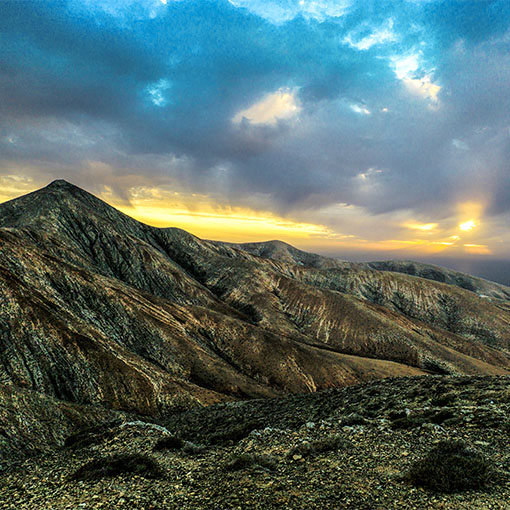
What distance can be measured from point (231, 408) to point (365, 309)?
87.2 meters

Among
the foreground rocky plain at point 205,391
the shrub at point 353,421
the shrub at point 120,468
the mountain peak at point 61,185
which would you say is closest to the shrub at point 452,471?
the foreground rocky plain at point 205,391

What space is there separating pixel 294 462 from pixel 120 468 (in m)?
7.87

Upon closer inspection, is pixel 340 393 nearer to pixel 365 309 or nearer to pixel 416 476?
pixel 416 476

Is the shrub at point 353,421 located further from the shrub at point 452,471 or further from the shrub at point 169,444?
the shrub at point 169,444

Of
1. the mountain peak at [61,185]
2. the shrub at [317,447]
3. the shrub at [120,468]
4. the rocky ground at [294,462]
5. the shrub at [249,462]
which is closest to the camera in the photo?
the rocky ground at [294,462]

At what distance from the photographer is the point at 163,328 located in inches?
2362

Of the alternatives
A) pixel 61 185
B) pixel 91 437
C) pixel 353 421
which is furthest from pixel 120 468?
pixel 61 185

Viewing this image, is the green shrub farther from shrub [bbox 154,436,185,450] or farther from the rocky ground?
shrub [bbox 154,436,185,450]

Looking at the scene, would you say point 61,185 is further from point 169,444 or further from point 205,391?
point 169,444

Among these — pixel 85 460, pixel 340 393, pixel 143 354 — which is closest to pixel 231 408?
pixel 340 393

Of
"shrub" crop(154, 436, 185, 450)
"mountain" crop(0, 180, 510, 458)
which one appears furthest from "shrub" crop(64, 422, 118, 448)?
"mountain" crop(0, 180, 510, 458)

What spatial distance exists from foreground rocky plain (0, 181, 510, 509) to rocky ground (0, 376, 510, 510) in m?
0.08

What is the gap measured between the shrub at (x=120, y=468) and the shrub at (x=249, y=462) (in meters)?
3.07

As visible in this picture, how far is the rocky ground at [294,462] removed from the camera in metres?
9.41
